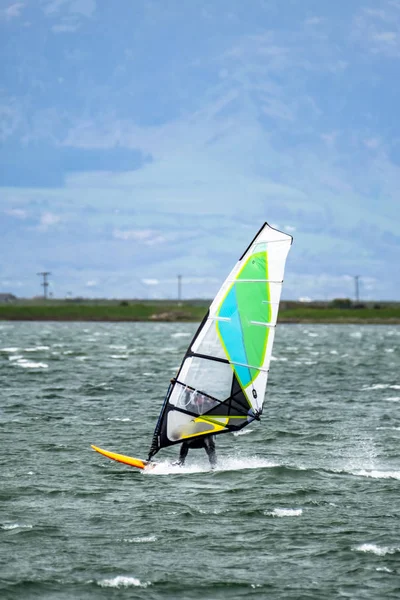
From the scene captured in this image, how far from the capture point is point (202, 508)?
18562 mm

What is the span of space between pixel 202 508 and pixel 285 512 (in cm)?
154

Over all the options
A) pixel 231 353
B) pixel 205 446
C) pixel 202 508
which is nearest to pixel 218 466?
pixel 205 446

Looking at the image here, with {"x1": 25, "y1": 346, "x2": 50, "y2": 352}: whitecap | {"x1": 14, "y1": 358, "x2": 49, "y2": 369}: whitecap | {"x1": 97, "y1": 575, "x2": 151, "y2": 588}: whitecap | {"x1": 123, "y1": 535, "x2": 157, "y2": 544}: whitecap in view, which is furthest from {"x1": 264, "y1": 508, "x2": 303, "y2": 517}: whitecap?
{"x1": 25, "y1": 346, "x2": 50, "y2": 352}: whitecap

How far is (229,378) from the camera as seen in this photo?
72.1ft

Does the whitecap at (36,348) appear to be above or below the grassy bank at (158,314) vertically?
below

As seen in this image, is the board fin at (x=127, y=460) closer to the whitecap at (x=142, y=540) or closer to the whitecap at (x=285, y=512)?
the whitecap at (x=285, y=512)

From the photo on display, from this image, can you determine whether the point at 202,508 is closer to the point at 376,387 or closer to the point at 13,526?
the point at 13,526

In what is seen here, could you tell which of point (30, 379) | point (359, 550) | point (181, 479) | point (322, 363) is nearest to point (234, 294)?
point (181, 479)

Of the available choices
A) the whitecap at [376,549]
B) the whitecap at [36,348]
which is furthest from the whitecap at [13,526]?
the whitecap at [36,348]

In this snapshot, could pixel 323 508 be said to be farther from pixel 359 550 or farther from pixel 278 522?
pixel 359 550

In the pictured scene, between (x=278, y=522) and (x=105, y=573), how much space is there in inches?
164

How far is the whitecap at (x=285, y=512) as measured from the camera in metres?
18.2

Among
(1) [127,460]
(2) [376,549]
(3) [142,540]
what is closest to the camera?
(2) [376,549]

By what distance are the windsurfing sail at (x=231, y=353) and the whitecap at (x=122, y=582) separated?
7470mm
